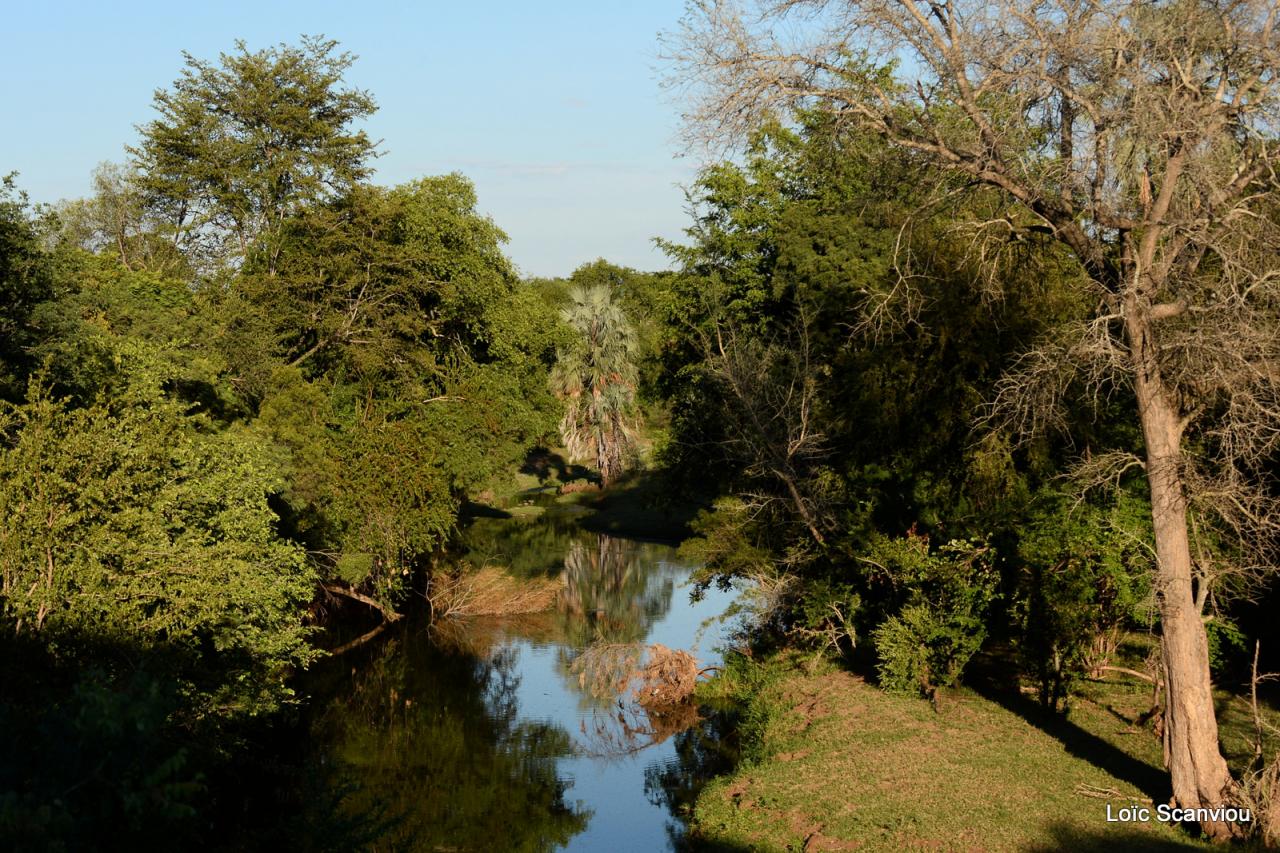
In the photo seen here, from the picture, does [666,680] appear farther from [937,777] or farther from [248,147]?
[248,147]

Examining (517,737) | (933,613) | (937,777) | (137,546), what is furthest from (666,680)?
(137,546)

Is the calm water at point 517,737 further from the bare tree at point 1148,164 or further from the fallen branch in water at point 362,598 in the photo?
the bare tree at point 1148,164

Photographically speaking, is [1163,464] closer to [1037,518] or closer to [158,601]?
[1037,518]

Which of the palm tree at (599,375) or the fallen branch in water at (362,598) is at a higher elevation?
the palm tree at (599,375)

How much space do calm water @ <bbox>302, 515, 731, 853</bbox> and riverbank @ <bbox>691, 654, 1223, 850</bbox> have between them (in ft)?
6.35

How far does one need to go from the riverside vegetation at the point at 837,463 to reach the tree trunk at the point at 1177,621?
44mm

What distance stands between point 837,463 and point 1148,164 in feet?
46.2

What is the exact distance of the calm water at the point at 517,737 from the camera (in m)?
20.2

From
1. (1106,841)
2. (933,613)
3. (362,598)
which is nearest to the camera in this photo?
(1106,841)

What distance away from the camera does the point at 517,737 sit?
25.1m

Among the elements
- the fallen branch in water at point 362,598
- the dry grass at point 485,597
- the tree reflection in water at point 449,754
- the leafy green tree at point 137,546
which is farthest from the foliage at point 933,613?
the fallen branch in water at point 362,598

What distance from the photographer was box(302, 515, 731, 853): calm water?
66.4 ft

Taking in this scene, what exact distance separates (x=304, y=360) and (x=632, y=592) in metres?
13.9

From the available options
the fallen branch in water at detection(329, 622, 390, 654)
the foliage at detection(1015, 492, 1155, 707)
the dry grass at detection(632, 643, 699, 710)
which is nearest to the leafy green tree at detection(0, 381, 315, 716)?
the dry grass at detection(632, 643, 699, 710)
